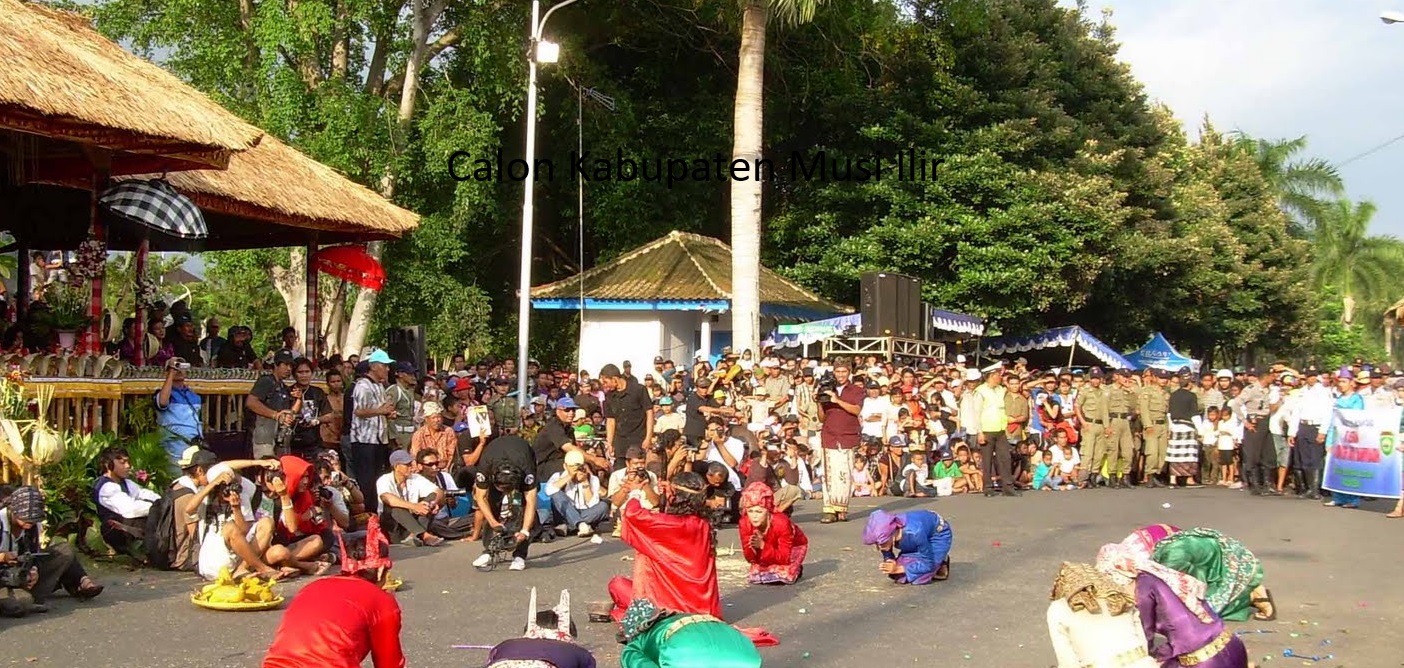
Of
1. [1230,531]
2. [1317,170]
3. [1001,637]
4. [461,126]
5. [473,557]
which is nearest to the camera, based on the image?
[1001,637]

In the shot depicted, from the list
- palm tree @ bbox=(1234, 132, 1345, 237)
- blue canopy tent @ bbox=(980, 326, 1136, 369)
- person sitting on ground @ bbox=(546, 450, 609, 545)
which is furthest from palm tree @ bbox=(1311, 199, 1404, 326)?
Answer: person sitting on ground @ bbox=(546, 450, 609, 545)

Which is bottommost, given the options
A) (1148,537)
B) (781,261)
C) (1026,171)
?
(1148,537)

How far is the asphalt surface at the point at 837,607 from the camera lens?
872cm

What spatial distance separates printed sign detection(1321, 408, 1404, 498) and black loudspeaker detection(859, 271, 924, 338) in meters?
6.63

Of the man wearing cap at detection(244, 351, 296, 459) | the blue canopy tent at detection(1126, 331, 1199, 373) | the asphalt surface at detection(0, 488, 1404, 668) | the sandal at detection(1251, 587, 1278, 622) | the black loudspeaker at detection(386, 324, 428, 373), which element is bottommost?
the asphalt surface at detection(0, 488, 1404, 668)

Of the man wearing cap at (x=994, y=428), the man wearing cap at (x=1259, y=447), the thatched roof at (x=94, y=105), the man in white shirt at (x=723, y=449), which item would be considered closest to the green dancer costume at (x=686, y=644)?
the thatched roof at (x=94, y=105)

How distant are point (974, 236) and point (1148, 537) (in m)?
24.4

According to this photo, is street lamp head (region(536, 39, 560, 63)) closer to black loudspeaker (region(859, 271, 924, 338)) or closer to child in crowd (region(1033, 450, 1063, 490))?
black loudspeaker (region(859, 271, 924, 338))

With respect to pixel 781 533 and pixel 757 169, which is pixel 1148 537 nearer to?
pixel 781 533

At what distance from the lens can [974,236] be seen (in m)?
31.4

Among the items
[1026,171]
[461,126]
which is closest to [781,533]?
[461,126]

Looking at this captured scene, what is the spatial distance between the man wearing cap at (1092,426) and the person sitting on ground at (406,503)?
37.5ft

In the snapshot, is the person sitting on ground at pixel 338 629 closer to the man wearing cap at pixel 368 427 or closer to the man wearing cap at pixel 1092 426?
the man wearing cap at pixel 368 427

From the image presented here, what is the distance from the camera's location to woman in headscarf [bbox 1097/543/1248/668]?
21.0 feet
